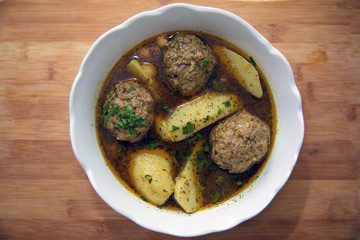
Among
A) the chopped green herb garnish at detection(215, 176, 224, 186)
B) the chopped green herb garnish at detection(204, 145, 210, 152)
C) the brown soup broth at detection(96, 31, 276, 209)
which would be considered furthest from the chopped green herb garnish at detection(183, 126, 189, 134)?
the chopped green herb garnish at detection(215, 176, 224, 186)

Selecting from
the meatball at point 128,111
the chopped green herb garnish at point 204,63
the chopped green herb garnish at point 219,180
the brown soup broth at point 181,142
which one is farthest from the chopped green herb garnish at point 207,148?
the chopped green herb garnish at point 204,63

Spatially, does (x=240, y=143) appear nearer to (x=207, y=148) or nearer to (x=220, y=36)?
(x=207, y=148)

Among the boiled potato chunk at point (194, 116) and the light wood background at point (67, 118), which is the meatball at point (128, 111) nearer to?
the boiled potato chunk at point (194, 116)

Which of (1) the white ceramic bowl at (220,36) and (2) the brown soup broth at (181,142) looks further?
(2) the brown soup broth at (181,142)

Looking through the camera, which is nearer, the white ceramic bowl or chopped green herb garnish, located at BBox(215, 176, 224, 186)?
the white ceramic bowl

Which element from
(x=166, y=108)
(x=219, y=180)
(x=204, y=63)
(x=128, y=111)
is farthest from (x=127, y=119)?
(x=219, y=180)

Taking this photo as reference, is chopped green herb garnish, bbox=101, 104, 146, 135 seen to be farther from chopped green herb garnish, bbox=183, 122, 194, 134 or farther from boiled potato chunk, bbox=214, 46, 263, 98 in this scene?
boiled potato chunk, bbox=214, 46, 263, 98
